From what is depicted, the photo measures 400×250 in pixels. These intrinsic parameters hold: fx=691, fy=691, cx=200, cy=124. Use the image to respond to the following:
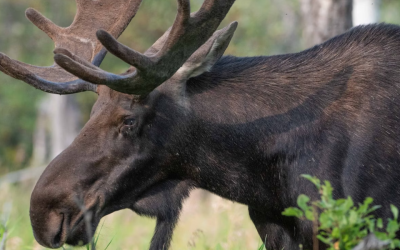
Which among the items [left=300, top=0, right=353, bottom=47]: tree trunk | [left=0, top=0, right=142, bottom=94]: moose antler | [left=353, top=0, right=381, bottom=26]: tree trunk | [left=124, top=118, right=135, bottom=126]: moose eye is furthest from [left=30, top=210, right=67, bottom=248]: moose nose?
[left=353, top=0, right=381, bottom=26]: tree trunk

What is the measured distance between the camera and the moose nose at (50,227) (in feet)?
13.7

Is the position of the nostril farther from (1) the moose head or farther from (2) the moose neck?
(2) the moose neck

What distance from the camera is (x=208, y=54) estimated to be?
4.34 metres

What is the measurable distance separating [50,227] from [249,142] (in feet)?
4.43

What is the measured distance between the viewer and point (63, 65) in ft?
12.4

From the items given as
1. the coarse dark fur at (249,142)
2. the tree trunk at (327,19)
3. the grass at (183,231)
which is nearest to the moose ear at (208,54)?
Answer: the coarse dark fur at (249,142)

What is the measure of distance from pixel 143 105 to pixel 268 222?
117 cm

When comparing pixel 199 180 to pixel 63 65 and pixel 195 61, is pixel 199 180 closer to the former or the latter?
pixel 195 61

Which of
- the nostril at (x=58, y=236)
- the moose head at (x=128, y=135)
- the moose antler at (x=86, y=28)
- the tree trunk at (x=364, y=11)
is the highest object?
the tree trunk at (x=364, y=11)

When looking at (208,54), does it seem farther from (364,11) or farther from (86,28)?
(364,11)

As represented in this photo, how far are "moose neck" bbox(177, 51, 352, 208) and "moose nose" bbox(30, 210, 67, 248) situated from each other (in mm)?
914

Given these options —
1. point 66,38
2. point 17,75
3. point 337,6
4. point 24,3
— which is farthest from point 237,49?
point 24,3

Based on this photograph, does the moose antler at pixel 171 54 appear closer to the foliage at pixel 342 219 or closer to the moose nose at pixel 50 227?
the moose nose at pixel 50 227

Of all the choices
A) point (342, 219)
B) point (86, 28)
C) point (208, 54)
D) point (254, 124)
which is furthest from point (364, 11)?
point (342, 219)
